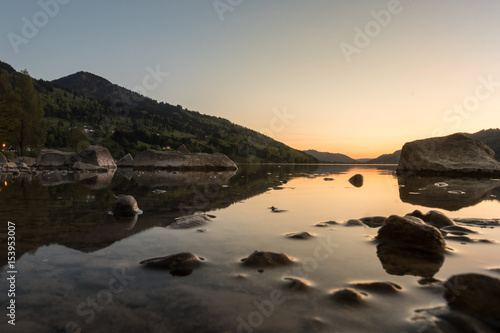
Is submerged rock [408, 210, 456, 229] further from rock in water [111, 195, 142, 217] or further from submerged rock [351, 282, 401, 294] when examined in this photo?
rock in water [111, 195, 142, 217]

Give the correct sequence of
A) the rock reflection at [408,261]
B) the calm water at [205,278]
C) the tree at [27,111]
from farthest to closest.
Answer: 1. the tree at [27,111]
2. the rock reflection at [408,261]
3. the calm water at [205,278]

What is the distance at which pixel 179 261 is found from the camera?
4.34 metres

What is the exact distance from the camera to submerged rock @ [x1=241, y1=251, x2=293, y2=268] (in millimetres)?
4383

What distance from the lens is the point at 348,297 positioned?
3289mm

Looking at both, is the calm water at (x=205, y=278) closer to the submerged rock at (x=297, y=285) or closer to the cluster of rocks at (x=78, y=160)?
the submerged rock at (x=297, y=285)

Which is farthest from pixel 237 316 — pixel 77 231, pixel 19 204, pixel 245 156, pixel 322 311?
pixel 245 156

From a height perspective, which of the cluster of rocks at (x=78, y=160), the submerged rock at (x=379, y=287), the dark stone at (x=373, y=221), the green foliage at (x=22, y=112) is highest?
the green foliage at (x=22, y=112)

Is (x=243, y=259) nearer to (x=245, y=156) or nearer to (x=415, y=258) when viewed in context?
(x=415, y=258)

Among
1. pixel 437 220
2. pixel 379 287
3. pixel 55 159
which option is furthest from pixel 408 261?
pixel 55 159

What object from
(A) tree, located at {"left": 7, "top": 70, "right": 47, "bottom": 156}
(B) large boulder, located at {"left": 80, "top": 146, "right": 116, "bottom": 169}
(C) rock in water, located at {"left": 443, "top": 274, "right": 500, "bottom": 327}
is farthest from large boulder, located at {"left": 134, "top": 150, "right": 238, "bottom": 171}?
(C) rock in water, located at {"left": 443, "top": 274, "right": 500, "bottom": 327}

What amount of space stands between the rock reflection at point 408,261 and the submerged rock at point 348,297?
114 centimetres

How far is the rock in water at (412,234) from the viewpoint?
17.5 ft

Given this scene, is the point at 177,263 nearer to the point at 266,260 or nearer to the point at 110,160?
the point at 266,260

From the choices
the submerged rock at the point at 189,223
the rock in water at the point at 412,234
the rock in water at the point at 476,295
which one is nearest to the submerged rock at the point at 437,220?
the rock in water at the point at 412,234
